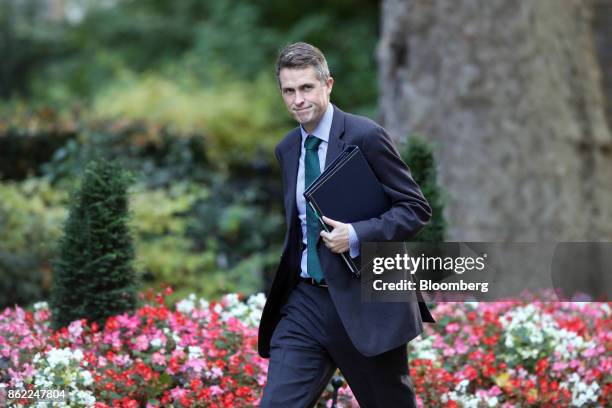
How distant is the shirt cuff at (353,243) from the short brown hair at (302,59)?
1.99 ft

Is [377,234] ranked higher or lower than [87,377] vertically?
higher

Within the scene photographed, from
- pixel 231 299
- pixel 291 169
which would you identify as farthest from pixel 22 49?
pixel 291 169

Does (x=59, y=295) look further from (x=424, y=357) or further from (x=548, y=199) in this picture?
(x=548, y=199)

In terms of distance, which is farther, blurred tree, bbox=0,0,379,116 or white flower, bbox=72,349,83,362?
blurred tree, bbox=0,0,379,116

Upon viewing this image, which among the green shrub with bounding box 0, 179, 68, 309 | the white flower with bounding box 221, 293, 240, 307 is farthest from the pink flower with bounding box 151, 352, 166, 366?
the green shrub with bounding box 0, 179, 68, 309

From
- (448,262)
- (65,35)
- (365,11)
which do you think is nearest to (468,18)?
(448,262)

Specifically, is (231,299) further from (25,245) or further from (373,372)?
(25,245)

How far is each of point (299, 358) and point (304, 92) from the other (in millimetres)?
1021

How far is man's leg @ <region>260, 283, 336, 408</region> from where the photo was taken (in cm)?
344

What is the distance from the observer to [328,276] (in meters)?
3.44

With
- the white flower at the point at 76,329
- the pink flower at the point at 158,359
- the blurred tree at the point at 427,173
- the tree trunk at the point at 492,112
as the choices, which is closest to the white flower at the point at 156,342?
the pink flower at the point at 158,359

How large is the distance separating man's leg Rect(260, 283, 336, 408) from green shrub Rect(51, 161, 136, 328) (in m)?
1.81

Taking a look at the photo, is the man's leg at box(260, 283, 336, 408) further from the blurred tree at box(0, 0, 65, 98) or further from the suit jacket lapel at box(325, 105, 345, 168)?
the blurred tree at box(0, 0, 65, 98)

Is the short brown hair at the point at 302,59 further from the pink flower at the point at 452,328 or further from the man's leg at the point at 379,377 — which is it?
the pink flower at the point at 452,328
